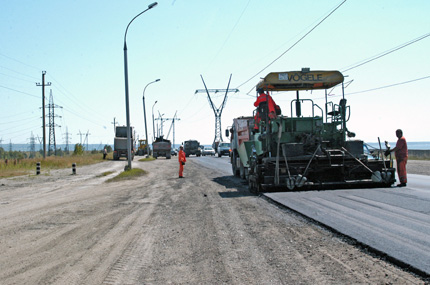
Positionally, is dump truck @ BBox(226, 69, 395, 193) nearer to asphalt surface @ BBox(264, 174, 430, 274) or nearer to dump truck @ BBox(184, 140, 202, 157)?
asphalt surface @ BBox(264, 174, 430, 274)

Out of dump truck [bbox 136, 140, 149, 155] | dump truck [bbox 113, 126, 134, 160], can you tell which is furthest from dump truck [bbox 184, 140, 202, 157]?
dump truck [bbox 136, 140, 149, 155]

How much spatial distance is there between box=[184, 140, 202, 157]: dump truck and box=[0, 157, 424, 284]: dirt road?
51.9 metres

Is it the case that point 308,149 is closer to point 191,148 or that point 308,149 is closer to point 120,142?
point 120,142

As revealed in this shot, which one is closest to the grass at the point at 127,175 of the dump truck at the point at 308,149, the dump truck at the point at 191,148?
the dump truck at the point at 308,149

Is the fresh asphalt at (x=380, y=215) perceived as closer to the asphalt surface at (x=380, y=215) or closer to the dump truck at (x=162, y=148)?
the asphalt surface at (x=380, y=215)

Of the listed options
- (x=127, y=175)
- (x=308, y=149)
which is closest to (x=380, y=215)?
(x=308, y=149)

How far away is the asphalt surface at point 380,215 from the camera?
5422mm

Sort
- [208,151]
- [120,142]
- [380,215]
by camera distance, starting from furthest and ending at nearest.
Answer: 1. [208,151]
2. [120,142]
3. [380,215]

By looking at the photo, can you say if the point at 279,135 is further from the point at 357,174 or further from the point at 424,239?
the point at 424,239

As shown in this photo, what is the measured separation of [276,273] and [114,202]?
7675 millimetres

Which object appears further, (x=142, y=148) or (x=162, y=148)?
(x=142, y=148)

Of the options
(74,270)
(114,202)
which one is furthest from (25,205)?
(74,270)

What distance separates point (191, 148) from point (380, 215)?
2168 inches

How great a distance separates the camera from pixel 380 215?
770 cm
